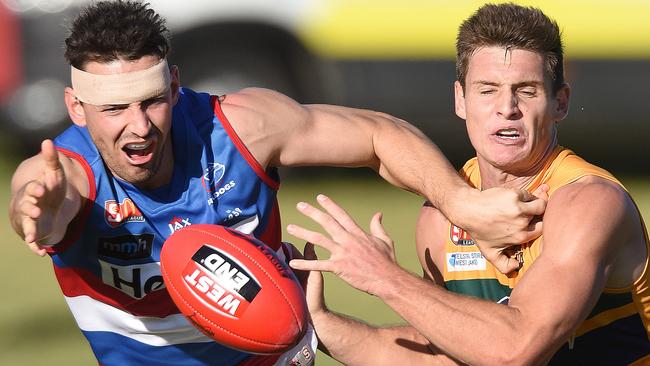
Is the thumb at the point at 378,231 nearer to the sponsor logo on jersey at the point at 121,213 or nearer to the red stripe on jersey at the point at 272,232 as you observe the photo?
the red stripe on jersey at the point at 272,232

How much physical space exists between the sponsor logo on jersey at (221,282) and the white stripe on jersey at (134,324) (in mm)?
708

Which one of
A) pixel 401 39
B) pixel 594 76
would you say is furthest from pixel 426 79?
pixel 594 76

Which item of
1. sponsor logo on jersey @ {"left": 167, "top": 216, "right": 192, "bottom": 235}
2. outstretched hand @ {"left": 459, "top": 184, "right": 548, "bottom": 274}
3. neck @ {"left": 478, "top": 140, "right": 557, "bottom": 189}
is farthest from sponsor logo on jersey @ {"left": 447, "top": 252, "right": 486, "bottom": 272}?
sponsor logo on jersey @ {"left": 167, "top": 216, "right": 192, "bottom": 235}

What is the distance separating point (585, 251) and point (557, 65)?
88 cm

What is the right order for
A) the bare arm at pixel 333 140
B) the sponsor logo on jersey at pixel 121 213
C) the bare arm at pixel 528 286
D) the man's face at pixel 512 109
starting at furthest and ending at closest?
the bare arm at pixel 333 140 < the sponsor logo on jersey at pixel 121 213 < the man's face at pixel 512 109 < the bare arm at pixel 528 286

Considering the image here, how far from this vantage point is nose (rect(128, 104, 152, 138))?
5418 mm

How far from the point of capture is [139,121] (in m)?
5.46

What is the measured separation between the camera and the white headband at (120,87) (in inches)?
217

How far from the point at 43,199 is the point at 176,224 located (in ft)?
2.86

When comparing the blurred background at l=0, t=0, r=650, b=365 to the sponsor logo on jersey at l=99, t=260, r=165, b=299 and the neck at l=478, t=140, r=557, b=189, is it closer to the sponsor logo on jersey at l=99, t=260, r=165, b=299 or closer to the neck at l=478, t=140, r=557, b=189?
the sponsor logo on jersey at l=99, t=260, r=165, b=299

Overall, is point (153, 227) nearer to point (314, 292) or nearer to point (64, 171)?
point (64, 171)

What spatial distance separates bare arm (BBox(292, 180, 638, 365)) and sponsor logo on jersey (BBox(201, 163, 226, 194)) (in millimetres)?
→ 938

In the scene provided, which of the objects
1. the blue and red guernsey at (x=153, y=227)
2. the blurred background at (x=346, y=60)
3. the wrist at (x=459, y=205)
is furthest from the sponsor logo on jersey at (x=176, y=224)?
the blurred background at (x=346, y=60)

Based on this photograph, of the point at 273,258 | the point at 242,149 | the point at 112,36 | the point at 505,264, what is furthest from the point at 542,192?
the point at 112,36
